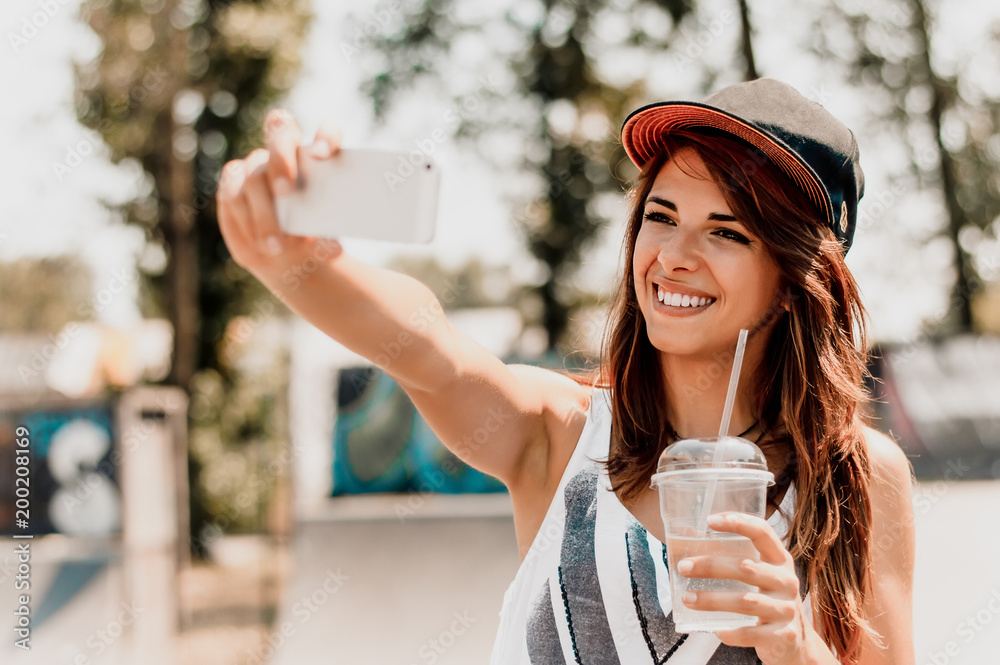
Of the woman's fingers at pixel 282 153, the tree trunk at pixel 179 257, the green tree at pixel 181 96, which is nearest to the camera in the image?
the woman's fingers at pixel 282 153

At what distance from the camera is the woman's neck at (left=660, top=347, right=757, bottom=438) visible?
1.85 meters

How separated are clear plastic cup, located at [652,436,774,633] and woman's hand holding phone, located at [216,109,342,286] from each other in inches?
28.5

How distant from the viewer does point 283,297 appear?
1.27 metres

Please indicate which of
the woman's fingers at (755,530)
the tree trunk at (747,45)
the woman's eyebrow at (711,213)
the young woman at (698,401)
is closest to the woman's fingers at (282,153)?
the young woman at (698,401)

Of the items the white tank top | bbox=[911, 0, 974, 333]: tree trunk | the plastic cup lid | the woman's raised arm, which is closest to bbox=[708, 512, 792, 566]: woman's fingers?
the plastic cup lid

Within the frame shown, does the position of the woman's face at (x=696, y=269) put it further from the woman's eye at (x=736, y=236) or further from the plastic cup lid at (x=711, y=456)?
the plastic cup lid at (x=711, y=456)

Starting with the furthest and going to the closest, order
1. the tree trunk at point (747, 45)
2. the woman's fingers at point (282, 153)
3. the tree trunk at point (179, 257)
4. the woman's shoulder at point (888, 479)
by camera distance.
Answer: the tree trunk at point (179, 257)
the tree trunk at point (747, 45)
the woman's shoulder at point (888, 479)
the woman's fingers at point (282, 153)

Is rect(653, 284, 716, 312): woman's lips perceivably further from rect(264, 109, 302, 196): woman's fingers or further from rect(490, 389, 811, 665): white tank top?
rect(264, 109, 302, 196): woman's fingers

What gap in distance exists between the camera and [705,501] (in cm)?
140

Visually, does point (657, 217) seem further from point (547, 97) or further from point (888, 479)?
point (547, 97)

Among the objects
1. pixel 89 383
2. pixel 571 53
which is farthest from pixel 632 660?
pixel 571 53

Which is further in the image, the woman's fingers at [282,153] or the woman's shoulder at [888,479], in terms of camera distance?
the woman's shoulder at [888,479]

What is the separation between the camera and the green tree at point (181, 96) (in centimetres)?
1023

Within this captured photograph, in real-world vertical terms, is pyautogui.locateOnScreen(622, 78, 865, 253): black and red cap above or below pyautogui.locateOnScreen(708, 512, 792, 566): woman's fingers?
above
